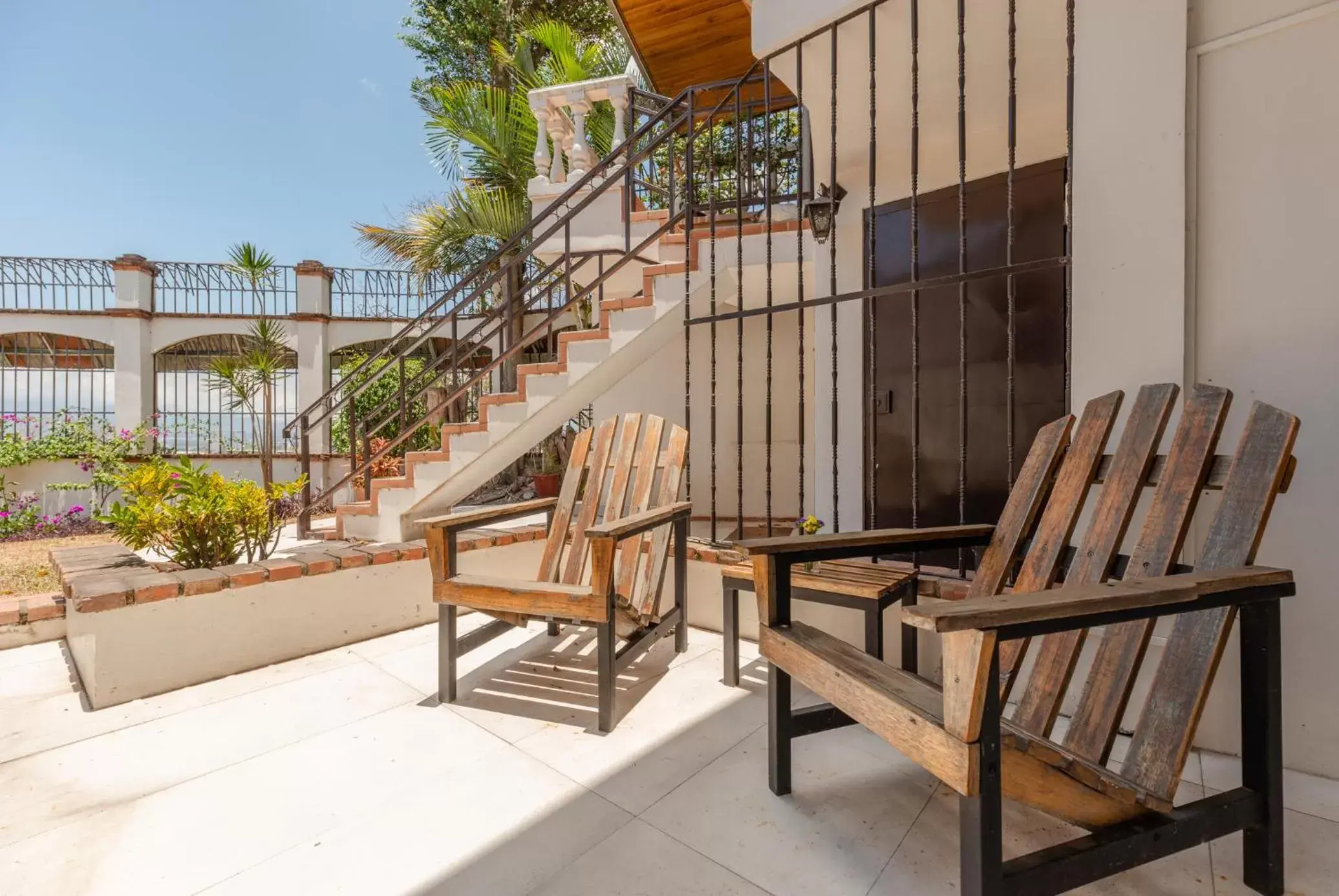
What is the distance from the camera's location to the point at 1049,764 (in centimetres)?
102

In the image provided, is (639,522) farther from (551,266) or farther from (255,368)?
(255,368)

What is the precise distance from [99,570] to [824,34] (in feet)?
11.9

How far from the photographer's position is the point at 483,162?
735 centimetres

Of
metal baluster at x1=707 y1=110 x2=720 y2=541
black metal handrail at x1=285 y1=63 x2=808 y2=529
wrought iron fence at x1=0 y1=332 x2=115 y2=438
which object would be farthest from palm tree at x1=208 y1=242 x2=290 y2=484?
metal baluster at x1=707 y1=110 x2=720 y2=541

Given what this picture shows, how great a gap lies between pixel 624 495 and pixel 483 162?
633cm

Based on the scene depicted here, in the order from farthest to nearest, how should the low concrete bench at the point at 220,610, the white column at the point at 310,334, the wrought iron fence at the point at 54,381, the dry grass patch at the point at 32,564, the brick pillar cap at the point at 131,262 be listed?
the white column at the point at 310,334
the wrought iron fence at the point at 54,381
the brick pillar cap at the point at 131,262
the dry grass patch at the point at 32,564
the low concrete bench at the point at 220,610

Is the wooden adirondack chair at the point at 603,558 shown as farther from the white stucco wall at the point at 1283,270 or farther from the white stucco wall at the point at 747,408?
the white stucco wall at the point at 747,408

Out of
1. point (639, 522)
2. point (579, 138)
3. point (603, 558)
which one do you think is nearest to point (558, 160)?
point (579, 138)

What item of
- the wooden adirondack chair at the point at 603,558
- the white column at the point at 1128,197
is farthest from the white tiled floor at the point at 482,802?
the white column at the point at 1128,197

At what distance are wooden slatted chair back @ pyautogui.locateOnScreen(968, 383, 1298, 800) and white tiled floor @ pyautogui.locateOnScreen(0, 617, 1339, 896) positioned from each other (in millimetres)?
315

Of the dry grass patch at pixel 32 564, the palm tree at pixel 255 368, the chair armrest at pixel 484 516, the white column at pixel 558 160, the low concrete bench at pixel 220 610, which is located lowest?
the dry grass patch at pixel 32 564

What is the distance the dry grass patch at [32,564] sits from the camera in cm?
369

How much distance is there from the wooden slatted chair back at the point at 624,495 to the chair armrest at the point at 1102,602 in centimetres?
149

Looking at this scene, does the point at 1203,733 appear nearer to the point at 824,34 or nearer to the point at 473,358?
the point at 824,34
